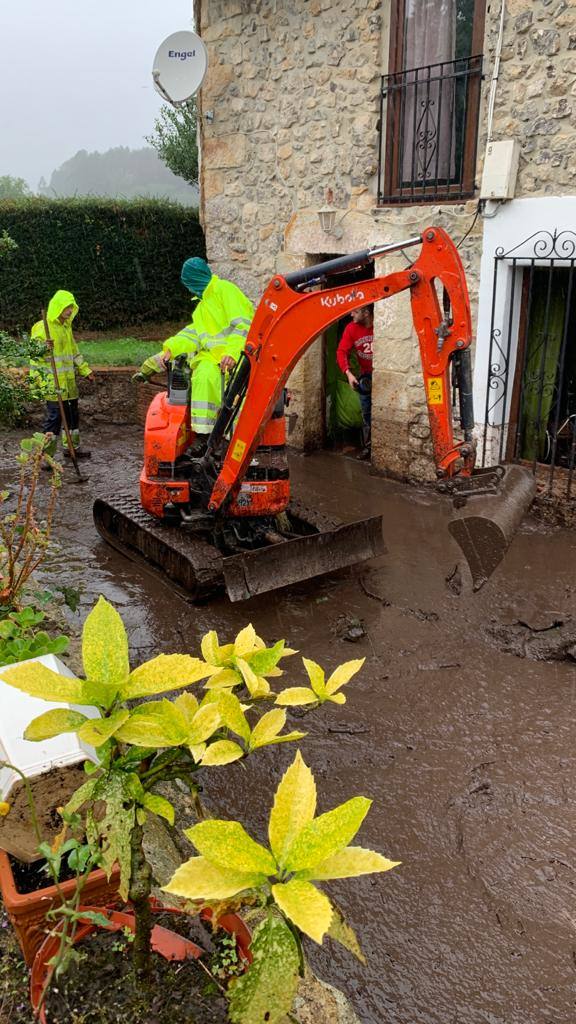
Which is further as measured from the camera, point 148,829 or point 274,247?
point 274,247

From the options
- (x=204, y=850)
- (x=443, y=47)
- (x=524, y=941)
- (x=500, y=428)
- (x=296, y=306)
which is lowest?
(x=524, y=941)

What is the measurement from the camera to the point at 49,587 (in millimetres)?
5391

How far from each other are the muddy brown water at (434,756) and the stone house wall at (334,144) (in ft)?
6.82

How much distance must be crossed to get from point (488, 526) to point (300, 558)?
4.56ft

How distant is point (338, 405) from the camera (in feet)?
30.3

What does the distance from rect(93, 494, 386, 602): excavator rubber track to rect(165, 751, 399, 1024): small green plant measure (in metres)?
3.65

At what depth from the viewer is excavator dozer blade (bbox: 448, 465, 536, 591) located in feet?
14.4

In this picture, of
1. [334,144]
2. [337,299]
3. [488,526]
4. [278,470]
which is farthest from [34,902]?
[334,144]

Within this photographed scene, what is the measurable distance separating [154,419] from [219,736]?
411 cm

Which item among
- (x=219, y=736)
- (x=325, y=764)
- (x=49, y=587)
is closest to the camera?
(x=219, y=736)

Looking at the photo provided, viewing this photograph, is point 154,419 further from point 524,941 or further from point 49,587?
point 524,941

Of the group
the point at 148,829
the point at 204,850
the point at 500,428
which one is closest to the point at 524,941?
the point at 148,829

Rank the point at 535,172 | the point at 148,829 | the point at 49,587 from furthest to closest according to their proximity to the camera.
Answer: the point at 535,172 → the point at 49,587 → the point at 148,829

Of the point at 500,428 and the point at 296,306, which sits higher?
the point at 296,306
